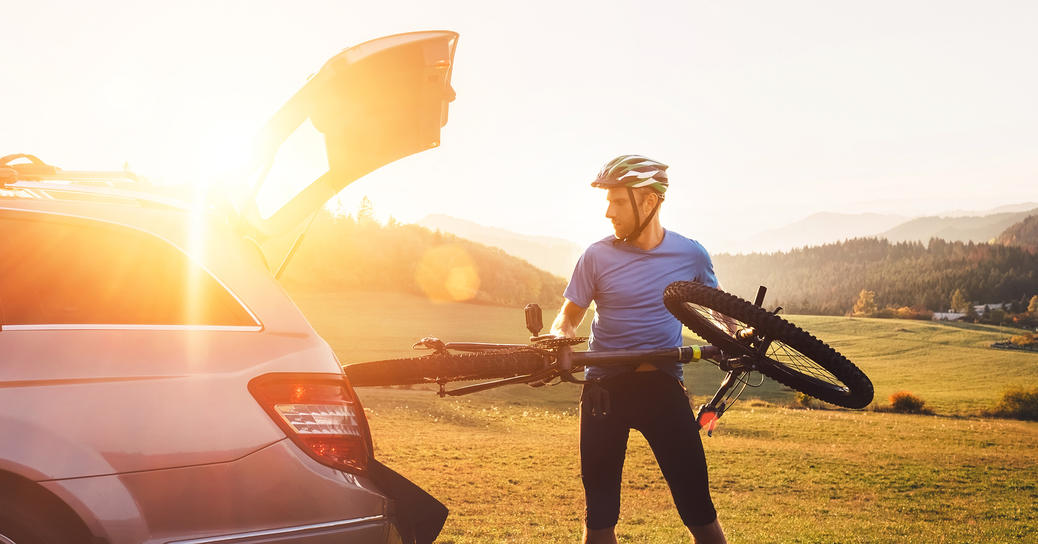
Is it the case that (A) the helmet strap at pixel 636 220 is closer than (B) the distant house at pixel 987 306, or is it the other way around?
(A) the helmet strap at pixel 636 220

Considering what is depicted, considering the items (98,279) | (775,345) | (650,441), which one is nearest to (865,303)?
(650,441)

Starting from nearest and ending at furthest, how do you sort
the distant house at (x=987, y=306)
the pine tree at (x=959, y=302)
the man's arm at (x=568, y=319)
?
the man's arm at (x=568, y=319) → the distant house at (x=987, y=306) → the pine tree at (x=959, y=302)

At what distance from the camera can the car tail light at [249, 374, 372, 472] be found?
2764 mm

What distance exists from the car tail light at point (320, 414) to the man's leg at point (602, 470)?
1.57 m

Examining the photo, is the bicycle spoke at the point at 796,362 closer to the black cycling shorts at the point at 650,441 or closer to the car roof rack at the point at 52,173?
the black cycling shorts at the point at 650,441

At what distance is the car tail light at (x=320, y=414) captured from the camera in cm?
276

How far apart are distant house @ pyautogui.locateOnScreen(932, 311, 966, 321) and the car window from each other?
191 m

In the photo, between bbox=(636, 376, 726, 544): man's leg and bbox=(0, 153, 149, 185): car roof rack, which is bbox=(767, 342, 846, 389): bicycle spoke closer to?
bbox=(636, 376, 726, 544): man's leg

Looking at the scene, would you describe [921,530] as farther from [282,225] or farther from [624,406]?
[282,225]

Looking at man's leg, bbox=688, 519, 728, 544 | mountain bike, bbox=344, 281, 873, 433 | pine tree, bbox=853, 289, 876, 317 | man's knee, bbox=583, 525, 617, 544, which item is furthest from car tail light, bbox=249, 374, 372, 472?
pine tree, bbox=853, 289, 876, 317

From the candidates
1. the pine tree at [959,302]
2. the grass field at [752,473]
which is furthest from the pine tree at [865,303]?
the grass field at [752,473]

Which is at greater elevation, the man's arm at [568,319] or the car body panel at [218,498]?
the man's arm at [568,319]

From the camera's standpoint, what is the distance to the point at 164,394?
264 cm

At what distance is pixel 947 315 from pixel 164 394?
20149 centimetres
